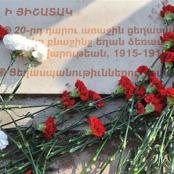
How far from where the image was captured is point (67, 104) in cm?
325

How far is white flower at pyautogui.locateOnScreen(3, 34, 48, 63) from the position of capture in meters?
3.39

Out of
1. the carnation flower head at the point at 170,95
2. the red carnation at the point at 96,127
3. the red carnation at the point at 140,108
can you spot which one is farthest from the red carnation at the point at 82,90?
the carnation flower head at the point at 170,95

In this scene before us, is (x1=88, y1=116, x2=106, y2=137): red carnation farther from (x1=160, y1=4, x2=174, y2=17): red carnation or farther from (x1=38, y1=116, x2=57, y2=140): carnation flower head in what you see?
(x1=160, y1=4, x2=174, y2=17): red carnation

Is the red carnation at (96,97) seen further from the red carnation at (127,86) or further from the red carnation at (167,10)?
the red carnation at (167,10)

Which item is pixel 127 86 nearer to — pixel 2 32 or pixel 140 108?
pixel 140 108

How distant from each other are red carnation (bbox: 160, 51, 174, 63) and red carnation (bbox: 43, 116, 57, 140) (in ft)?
2.29

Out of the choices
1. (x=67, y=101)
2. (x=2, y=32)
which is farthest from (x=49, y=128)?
(x=2, y=32)

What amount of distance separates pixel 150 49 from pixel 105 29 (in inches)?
11.5

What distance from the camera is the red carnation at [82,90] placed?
324 cm

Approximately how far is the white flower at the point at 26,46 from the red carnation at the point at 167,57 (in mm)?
661

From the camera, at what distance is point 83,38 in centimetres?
349

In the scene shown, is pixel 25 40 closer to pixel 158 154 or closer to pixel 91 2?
pixel 91 2

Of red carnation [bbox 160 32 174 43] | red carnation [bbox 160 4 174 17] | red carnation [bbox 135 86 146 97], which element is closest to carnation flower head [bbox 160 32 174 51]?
red carnation [bbox 160 32 174 43]

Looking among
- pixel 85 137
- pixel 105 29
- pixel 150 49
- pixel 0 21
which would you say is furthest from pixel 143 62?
pixel 0 21
